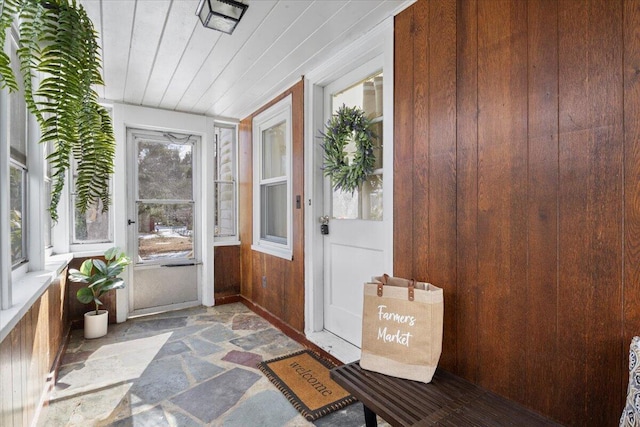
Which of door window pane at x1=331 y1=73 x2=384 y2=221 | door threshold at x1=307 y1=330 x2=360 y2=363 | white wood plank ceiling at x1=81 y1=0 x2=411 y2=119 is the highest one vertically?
white wood plank ceiling at x1=81 y1=0 x2=411 y2=119

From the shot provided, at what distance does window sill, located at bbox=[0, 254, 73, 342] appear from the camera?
1208 mm

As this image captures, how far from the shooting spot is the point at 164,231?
12.7 feet

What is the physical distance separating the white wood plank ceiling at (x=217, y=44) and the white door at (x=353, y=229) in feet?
1.04

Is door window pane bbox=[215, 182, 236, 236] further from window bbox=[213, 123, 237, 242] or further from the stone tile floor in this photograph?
the stone tile floor

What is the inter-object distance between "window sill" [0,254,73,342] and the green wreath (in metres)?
1.85

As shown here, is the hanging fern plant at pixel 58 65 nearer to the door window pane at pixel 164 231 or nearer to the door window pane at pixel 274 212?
the door window pane at pixel 274 212

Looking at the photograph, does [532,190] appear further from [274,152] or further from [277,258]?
[274,152]

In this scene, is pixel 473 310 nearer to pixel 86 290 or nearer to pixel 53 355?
pixel 53 355

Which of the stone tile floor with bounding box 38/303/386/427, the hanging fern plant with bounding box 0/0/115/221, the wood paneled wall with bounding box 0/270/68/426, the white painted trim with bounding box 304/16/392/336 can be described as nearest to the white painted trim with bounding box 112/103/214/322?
the stone tile floor with bounding box 38/303/386/427

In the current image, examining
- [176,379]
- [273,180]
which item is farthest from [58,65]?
[273,180]

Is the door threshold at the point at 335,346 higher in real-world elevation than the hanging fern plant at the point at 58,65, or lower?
lower

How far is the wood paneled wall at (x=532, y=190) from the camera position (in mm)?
1143

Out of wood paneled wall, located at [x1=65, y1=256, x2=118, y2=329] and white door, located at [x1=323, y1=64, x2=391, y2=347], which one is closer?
white door, located at [x1=323, y1=64, x2=391, y2=347]

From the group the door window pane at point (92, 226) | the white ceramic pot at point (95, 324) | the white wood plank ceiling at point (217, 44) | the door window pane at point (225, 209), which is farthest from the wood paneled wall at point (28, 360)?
the door window pane at point (225, 209)
